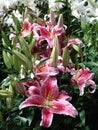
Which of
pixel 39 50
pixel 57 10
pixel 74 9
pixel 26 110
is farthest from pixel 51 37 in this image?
pixel 57 10

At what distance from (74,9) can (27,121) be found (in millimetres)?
1056

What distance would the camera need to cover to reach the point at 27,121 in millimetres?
1755

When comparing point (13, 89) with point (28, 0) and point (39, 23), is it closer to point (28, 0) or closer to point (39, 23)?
point (39, 23)

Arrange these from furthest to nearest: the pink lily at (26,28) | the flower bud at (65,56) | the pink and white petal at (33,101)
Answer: the pink lily at (26,28)
the flower bud at (65,56)
the pink and white petal at (33,101)

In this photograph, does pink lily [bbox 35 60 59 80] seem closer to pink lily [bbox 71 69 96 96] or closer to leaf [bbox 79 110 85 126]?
pink lily [bbox 71 69 96 96]

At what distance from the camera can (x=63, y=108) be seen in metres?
1.62

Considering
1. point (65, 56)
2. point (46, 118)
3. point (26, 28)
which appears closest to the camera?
point (46, 118)

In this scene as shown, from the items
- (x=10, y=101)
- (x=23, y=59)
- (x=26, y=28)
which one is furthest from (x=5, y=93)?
(x=26, y=28)

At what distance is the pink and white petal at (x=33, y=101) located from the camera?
159cm

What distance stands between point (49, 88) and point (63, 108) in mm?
97

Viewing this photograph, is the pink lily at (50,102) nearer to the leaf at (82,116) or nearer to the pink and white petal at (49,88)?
the pink and white petal at (49,88)

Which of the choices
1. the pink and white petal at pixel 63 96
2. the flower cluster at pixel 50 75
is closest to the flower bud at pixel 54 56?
the flower cluster at pixel 50 75

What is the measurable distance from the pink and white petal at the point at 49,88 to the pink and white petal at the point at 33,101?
0.03m

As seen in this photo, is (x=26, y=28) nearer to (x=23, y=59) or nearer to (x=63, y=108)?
(x=23, y=59)
